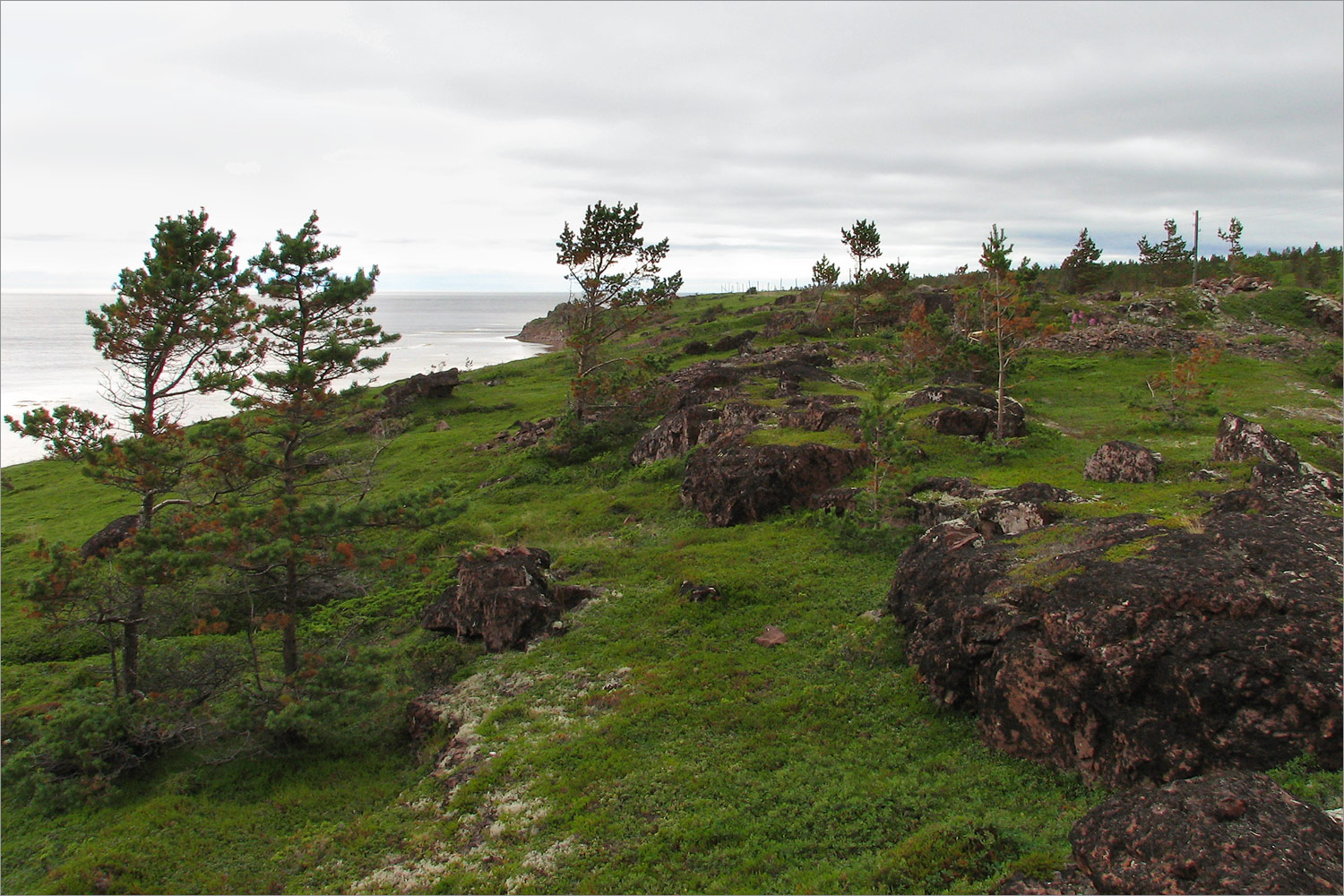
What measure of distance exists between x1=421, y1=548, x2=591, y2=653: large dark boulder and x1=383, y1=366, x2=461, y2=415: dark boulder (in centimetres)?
4064

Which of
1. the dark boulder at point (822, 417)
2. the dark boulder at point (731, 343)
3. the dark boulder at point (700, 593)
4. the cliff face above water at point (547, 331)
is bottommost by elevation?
the dark boulder at point (700, 593)

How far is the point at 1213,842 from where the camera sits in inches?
295

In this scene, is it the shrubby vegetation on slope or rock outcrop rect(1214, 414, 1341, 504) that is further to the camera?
rock outcrop rect(1214, 414, 1341, 504)

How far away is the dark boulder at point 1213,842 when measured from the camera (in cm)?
712

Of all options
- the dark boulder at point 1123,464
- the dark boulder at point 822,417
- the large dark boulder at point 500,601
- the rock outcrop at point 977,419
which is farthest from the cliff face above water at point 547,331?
the dark boulder at point 1123,464

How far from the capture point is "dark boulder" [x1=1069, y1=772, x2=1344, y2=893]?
7121 mm

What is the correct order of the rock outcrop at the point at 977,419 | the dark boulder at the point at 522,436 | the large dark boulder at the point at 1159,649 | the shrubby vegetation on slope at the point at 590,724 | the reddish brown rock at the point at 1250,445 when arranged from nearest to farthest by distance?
the large dark boulder at the point at 1159,649, the shrubby vegetation on slope at the point at 590,724, the reddish brown rock at the point at 1250,445, the rock outcrop at the point at 977,419, the dark boulder at the point at 522,436

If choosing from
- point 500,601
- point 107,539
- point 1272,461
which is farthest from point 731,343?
point 500,601

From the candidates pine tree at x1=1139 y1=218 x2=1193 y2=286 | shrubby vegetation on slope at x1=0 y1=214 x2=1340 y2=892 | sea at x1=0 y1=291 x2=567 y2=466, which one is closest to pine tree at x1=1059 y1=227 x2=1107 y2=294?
pine tree at x1=1139 y1=218 x2=1193 y2=286

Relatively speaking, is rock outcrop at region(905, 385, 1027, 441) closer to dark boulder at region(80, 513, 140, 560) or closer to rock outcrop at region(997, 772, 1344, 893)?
rock outcrop at region(997, 772, 1344, 893)

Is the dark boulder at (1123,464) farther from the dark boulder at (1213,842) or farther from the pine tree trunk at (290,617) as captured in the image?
the pine tree trunk at (290,617)

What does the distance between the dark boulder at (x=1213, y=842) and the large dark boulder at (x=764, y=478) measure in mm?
19827

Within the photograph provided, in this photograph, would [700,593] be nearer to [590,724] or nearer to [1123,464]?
[590,724]

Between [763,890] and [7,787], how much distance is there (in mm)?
17811
